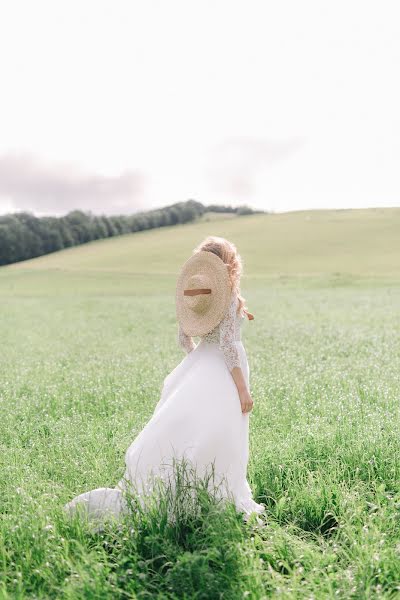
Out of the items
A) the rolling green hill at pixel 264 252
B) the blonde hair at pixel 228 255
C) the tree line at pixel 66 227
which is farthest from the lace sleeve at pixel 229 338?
the tree line at pixel 66 227

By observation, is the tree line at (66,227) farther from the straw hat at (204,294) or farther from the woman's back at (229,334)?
the woman's back at (229,334)

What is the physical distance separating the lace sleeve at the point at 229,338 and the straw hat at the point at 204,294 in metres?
0.06

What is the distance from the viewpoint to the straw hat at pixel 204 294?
5.27 meters

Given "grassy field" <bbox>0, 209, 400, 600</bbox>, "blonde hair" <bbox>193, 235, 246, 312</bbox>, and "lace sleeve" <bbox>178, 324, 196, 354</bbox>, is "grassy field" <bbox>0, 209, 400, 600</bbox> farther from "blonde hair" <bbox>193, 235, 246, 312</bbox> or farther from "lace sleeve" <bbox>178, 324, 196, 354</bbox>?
"blonde hair" <bbox>193, 235, 246, 312</bbox>

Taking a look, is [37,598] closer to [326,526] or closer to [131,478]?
[131,478]

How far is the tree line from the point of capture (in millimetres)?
103319

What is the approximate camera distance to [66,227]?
4427 inches

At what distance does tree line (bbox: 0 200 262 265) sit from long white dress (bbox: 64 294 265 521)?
103523 mm

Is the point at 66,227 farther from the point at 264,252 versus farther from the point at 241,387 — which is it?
the point at 241,387

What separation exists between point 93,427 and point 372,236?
82709 millimetres

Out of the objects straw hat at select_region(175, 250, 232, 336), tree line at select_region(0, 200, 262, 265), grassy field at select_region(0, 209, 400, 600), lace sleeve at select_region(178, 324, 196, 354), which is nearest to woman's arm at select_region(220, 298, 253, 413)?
straw hat at select_region(175, 250, 232, 336)

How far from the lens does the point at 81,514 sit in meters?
4.84

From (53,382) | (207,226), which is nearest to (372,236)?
(207,226)

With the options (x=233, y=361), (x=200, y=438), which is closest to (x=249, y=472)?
(x=200, y=438)
